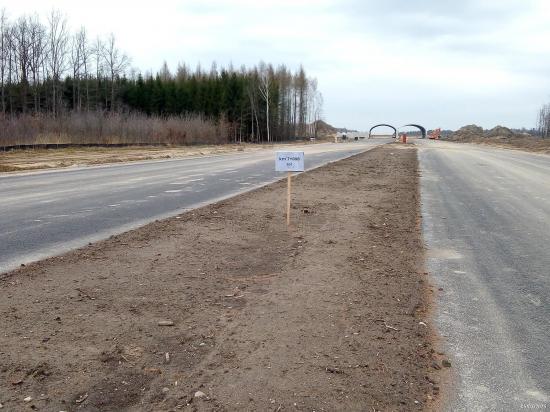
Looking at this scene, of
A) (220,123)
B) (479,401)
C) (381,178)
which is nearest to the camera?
(479,401)

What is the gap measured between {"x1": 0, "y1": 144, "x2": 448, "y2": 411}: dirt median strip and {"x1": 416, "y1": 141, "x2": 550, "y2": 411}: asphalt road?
0.28 meters

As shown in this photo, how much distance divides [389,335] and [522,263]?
376 cm

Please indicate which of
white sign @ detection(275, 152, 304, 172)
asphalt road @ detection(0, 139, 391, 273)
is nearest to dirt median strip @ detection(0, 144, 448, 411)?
asphalt road @ detection(0, 139, 391, 273)

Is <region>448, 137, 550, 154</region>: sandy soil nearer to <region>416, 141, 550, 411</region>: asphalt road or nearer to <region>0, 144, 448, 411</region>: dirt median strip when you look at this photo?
<region>416, 141, 550, 411</region>: asphalt road

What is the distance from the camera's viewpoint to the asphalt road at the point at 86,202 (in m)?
8.09

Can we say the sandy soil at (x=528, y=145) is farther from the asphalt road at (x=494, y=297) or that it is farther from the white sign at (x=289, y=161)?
the white sign at (x=289, y=161)

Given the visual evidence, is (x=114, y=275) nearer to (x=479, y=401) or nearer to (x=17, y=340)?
(x=17, y=340)

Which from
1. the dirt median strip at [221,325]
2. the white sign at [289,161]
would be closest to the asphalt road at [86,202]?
the dirt median strip at [221,325]

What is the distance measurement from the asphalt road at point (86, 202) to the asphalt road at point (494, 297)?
5456 mm

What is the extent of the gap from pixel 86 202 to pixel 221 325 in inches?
352

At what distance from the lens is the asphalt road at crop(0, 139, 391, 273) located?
8.09m

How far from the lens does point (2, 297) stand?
5.16m

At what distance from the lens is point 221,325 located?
459 cm

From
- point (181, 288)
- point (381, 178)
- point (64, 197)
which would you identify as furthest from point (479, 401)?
point (381, 178)
